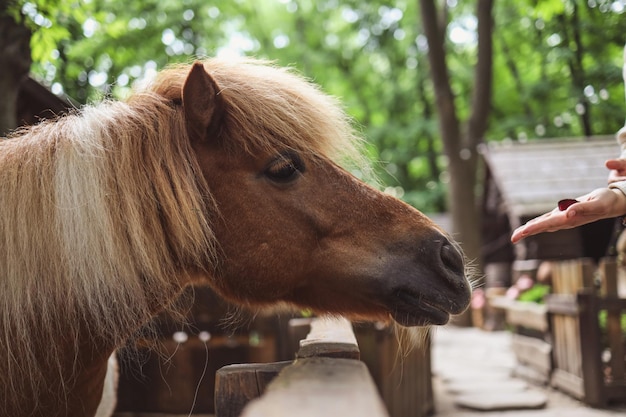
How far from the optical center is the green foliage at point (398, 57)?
971 cm

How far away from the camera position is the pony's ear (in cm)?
197

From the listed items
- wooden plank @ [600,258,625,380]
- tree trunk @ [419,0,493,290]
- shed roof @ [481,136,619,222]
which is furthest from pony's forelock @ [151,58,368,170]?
shed roof @ [481,136,619,222]

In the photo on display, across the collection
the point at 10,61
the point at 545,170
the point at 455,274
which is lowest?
the point at 455,274

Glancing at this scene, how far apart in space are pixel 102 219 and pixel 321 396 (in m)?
1.03

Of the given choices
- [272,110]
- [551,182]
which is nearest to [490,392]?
[272,110]

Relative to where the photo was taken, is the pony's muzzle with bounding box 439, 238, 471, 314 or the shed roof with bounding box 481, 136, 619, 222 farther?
the shed roof with bounding box 481, 136, 619, 222

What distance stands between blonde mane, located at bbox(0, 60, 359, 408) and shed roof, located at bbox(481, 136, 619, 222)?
11.5 meters

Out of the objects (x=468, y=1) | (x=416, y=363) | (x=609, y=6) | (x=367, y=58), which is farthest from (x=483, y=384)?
(x=367, y=58)

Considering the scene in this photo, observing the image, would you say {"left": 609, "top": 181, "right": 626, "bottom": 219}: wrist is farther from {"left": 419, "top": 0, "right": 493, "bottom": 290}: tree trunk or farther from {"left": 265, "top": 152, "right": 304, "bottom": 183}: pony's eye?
{"left": 419, "top": 0, "right": 493, "bottom": 290}: tree trunk

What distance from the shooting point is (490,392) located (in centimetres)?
660

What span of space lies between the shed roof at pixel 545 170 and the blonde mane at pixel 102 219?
37.7 ft

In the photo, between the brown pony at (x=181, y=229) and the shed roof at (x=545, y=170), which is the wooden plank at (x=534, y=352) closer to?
the shed roof at (x=545, y=170)

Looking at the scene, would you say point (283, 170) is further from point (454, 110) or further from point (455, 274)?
point (454, 110)


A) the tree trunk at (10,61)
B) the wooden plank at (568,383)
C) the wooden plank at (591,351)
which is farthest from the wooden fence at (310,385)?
the wooden plank at (568,383)
